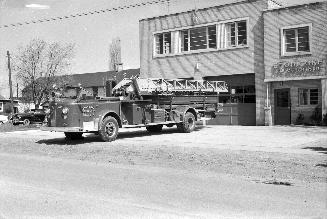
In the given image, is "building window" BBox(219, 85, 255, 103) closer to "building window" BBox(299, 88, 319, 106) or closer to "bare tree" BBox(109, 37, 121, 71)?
"building window" BBox(299, 88, 319, 106)

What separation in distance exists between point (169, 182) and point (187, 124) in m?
11.5

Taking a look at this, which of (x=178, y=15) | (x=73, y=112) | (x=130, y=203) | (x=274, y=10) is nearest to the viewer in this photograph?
(x=130, y=203)

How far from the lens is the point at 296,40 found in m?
23.1

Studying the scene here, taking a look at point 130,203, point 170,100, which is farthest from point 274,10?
point 130,203

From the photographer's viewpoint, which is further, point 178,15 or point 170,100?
point 178,15

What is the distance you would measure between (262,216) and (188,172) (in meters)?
3.59

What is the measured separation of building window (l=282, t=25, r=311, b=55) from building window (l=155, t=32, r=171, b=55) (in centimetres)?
816

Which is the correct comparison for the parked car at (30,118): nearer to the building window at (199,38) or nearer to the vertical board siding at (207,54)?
the vertical board siding at (207,54)

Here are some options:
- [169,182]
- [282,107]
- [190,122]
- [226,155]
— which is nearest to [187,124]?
[190,122]

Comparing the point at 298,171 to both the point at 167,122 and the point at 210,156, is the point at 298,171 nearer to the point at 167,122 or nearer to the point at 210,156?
the point at 210,156

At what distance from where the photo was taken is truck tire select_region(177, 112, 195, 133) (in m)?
19.3

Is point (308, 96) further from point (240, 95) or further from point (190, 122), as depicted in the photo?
point (190, 122)

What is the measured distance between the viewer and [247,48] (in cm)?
2492

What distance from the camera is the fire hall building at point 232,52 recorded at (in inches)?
934
